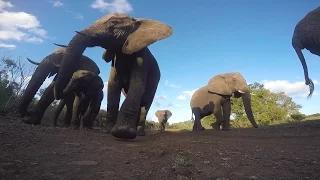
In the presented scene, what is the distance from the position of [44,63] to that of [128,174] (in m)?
8.08

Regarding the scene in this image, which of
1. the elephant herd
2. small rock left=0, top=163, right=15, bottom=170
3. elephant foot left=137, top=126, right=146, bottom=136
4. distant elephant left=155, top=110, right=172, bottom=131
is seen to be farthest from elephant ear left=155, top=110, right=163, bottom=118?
small rock left=0, top=163, right=15, bottom=170

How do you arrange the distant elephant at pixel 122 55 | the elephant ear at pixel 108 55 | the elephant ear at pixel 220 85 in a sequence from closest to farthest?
the distant elephant at pixel 122 55
the elephant ear at pixel 108 55
the elephant ear at pixel 220 85

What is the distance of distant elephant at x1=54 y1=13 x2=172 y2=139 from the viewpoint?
628 centimetres

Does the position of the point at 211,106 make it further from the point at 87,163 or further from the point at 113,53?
the point at 87,163

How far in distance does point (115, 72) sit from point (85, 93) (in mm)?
2490

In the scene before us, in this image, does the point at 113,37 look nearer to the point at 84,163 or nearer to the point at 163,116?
the point at 84,163

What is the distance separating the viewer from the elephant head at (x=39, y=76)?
9680mm

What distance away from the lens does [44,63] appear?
10.4 m

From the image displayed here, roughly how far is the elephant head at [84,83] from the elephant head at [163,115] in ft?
67.0

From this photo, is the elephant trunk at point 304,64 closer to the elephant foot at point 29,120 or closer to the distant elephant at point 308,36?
the distant elephant at point 308,36

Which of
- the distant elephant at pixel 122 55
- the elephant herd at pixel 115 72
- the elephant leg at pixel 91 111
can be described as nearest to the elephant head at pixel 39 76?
the elephant herd at pixel 115 72

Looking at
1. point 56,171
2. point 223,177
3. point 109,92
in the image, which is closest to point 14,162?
point 56,171

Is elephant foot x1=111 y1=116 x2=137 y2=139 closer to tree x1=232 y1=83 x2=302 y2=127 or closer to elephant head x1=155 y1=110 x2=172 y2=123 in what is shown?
elephant head x1=155 y1=110 x2=172 y2=123

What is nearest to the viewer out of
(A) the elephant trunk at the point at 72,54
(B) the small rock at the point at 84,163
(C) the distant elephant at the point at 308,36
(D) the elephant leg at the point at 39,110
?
(B) the small rock at the point at 84,163
